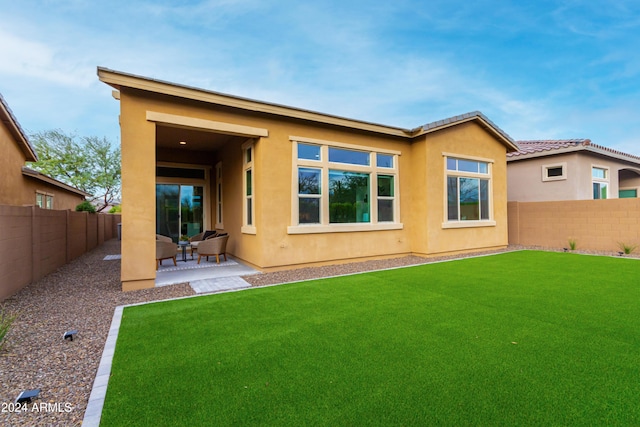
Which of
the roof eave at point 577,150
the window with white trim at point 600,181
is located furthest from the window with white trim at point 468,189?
the window with white trim at point 600,181

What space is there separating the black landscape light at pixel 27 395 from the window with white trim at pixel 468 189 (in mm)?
10192

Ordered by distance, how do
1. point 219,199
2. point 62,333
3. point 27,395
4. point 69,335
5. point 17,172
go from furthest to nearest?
point 17,172, point 219,199, point 62,333, point 69,335, point 27,395

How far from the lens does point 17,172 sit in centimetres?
1238

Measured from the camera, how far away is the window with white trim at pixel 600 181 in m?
13.4

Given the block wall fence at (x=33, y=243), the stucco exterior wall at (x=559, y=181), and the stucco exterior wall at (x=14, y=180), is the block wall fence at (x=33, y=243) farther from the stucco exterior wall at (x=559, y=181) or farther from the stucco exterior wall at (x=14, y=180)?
the stucco exterior wall at (x=559, y=181)

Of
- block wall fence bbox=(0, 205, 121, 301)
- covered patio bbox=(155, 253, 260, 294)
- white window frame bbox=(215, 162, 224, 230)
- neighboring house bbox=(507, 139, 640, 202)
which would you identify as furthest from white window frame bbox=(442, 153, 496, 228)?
block wall fence bbox=(0, 205, 121, 301)

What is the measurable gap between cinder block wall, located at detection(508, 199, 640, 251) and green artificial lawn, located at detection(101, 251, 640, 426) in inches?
275

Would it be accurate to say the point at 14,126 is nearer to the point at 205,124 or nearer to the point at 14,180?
the point at 14,180

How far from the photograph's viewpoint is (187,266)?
330 inches

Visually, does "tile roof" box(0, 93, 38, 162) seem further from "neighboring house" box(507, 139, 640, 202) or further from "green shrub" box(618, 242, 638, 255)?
"green shrub" box(618, 242, 638, 255)

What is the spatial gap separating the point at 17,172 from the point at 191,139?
8.95m

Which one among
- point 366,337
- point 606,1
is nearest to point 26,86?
point 366,337

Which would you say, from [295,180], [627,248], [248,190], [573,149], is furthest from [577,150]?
[248,190]

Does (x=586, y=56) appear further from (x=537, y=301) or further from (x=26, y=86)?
(x=26, y=86)
